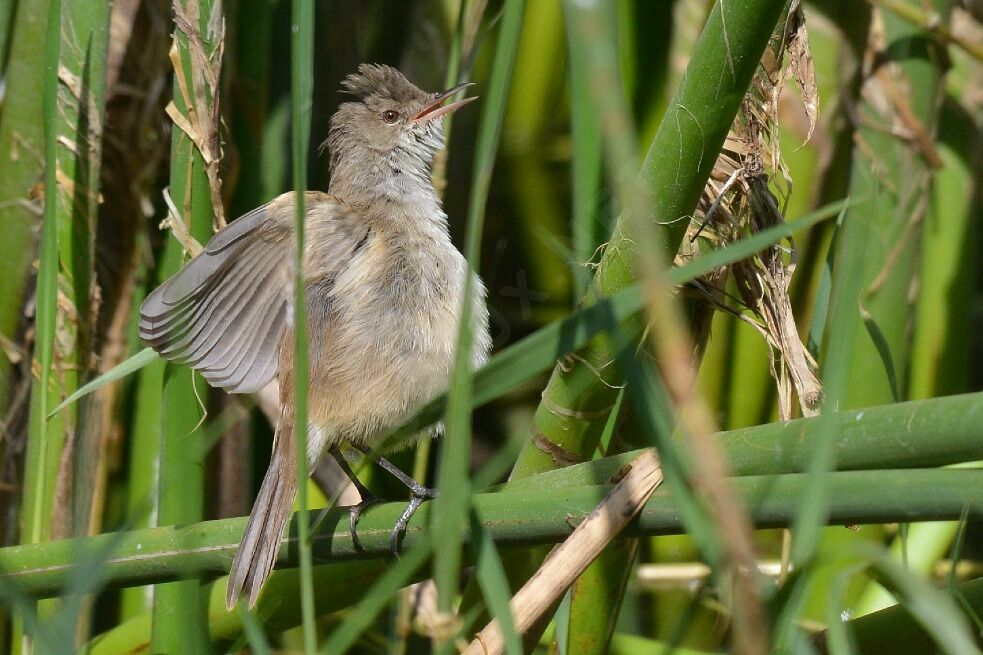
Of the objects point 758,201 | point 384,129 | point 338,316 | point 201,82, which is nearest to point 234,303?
point 338,316

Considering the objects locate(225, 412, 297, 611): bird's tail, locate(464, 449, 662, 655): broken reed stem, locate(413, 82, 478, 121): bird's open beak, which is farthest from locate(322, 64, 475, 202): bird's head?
locate(464, 449, 662, 655): broken reed stem

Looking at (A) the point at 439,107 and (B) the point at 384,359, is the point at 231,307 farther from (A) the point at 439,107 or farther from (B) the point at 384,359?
(A) the point at 439,107

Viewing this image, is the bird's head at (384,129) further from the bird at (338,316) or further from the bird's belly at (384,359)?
the bird's belly at (384,359)

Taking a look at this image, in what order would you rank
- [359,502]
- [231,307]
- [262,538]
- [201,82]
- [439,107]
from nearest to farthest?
[262,538] → [201,82] → [231,307] → [359,502] → [439,107]

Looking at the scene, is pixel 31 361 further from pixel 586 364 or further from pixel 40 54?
pixel 586 364

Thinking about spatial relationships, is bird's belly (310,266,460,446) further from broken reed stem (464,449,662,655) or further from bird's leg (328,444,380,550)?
broken reed stem (464,449,662,655)

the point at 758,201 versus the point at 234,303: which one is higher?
the point at 758,201

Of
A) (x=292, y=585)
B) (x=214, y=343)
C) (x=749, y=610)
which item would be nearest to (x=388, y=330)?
(x=214, y=343)
